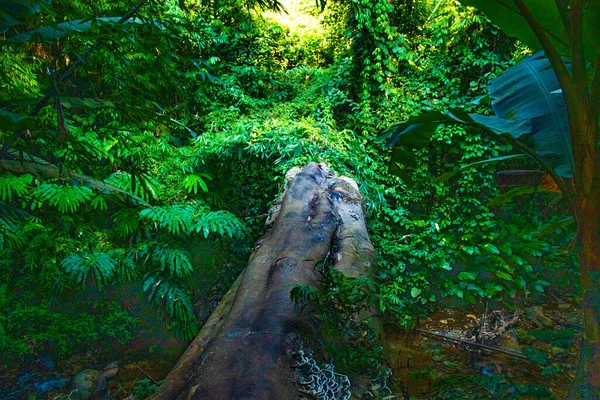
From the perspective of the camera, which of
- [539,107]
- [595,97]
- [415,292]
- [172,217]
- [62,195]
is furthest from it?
[415,292]

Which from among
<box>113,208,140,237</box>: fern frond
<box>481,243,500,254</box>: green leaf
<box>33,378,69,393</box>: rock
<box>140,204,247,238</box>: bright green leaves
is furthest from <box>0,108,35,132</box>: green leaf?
<box>481,243,500,254</box>: green leaf

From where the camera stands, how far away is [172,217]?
413 cm

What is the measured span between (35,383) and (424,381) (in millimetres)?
3688

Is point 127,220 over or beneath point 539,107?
beneath

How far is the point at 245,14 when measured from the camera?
6117 millimetres

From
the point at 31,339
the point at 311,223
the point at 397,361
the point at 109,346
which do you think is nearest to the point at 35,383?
the point at 31,339

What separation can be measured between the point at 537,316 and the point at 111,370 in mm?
4752

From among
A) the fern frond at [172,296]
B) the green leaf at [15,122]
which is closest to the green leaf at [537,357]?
the green leaf at [15,122]

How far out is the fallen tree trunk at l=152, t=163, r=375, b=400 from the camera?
1.46 meters

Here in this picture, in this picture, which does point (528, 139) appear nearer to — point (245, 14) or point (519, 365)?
point (519, 365)

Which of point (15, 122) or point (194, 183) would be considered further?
point (194, 183)

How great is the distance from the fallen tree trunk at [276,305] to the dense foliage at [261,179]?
865 mm

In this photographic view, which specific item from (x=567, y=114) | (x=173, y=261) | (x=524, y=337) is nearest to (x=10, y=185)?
(x=173, y=261)

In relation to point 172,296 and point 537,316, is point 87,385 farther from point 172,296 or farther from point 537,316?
point 537,316
